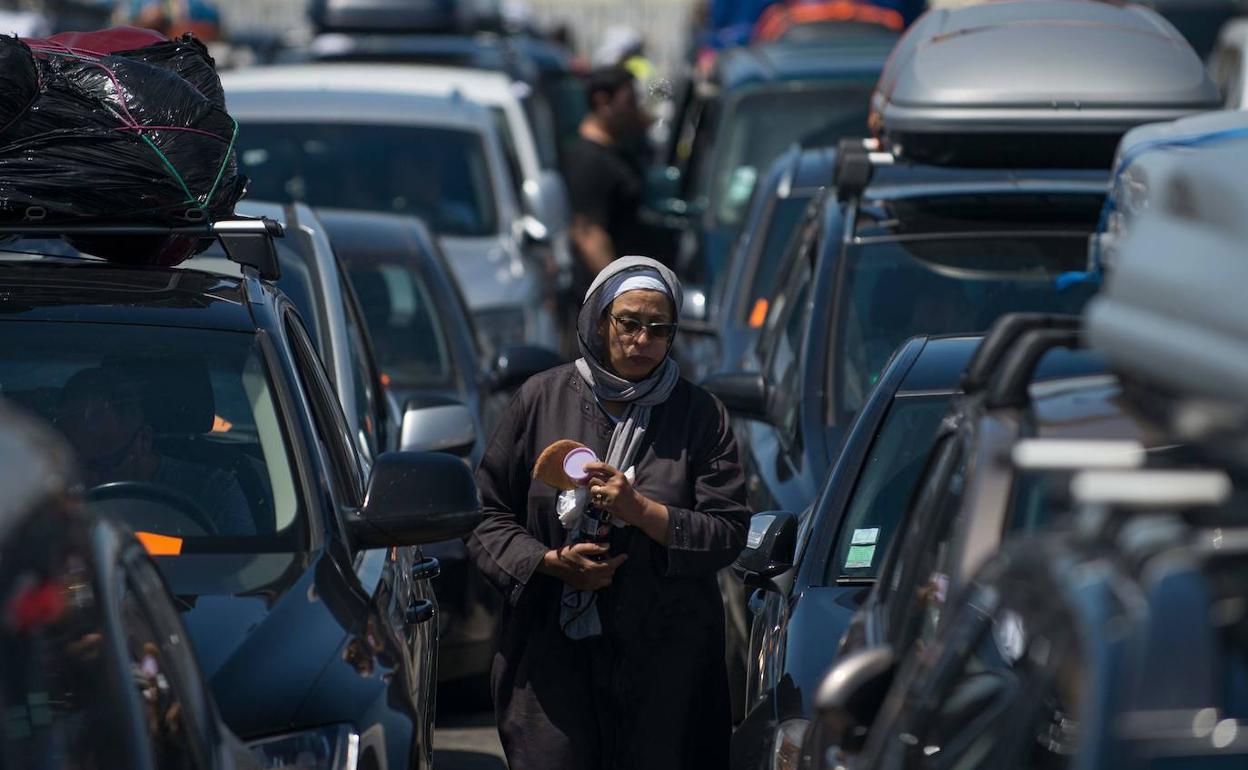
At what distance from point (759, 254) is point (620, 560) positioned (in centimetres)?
420

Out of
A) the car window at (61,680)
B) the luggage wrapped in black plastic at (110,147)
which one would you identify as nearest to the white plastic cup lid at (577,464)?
the luggage wrapped in black plastic at (110,147)

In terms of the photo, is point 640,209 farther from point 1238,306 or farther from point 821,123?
point 1238,306

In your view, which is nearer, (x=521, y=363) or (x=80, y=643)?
(x=80, y=643)

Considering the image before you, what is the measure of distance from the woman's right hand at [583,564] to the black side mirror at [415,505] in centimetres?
39

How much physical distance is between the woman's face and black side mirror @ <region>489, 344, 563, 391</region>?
2238mm

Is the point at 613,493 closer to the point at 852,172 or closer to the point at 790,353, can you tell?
the point at 790,353

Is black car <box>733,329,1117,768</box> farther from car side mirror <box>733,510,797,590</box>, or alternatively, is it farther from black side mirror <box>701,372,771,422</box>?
black side mirror <box>701,372,771,422</box>

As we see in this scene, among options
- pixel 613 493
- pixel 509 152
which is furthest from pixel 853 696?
pixel 509 152

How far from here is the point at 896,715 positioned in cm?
327

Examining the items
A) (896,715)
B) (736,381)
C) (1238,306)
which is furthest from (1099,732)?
(736,381)

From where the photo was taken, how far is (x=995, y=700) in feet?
10.6

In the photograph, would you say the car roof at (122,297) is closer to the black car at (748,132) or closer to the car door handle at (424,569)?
the car door handle at (424,569)

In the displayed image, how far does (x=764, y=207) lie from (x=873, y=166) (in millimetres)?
1780

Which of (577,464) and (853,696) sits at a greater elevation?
(853,696)
